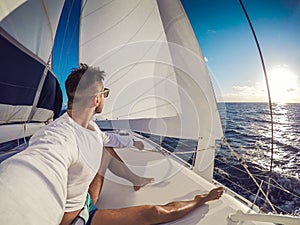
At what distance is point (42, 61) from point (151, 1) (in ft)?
3.84

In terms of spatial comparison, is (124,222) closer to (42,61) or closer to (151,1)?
(42,61)

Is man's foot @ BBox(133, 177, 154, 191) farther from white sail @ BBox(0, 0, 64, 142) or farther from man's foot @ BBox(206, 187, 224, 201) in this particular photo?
white sail @ BBox(0, 0, 64, 142)

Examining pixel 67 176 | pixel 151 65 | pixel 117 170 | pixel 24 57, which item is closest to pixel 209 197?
pixel 117 170

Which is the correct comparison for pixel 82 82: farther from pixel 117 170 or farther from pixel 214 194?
pixel 214 194

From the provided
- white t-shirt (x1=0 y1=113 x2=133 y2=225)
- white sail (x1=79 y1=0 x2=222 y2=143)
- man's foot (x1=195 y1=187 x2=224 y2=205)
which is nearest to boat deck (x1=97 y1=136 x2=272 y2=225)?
man's foot (x1=195 y1=187 x2=224 y2=205)

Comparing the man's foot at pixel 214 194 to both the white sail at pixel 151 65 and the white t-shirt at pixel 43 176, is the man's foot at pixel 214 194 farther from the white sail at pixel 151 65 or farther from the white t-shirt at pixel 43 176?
the white t-shirt at pixel 43 176

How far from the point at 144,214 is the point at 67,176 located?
34 centimetres

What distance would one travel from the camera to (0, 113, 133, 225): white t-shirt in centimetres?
26

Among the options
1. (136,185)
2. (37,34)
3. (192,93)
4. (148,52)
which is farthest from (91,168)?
(148,52)

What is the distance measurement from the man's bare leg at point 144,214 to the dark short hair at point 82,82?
0.40m

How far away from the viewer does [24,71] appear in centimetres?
121

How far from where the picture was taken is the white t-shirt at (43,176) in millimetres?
258

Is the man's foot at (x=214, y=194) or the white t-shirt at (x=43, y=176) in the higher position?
the white t-shirt at (x=43, y=176)

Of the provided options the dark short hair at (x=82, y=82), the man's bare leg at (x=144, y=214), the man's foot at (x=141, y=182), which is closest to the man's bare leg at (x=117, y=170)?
the man's foot at (x=141, y=182)
